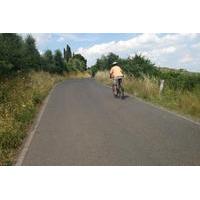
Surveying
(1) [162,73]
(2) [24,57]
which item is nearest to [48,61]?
(2) [24,57]

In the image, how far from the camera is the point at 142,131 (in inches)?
437

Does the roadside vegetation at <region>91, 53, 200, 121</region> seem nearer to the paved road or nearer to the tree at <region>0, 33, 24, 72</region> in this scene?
the paved road

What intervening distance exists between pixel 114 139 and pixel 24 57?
2222cm

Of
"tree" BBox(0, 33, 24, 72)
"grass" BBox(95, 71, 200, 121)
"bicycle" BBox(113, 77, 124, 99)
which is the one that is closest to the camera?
"grass" BBox(95, 71, 200, 121)

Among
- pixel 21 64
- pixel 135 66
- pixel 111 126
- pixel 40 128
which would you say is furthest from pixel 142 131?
pixel 135 66

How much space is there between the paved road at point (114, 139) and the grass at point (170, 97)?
803mm

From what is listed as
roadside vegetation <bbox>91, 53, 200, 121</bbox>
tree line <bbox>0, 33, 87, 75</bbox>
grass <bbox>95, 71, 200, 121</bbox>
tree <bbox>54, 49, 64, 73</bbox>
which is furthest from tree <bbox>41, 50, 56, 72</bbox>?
grass <bbox>95, 71, 200, 121</bbox>

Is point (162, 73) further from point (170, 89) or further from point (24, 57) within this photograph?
point (24, 57)

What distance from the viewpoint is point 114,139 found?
33.0ft

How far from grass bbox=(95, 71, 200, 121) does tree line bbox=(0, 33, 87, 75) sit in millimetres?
7420

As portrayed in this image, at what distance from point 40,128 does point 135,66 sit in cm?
2149

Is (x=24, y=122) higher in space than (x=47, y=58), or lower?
higher

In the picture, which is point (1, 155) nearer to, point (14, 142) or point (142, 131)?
point (14, 142)

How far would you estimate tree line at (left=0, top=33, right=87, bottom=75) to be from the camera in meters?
23.0
